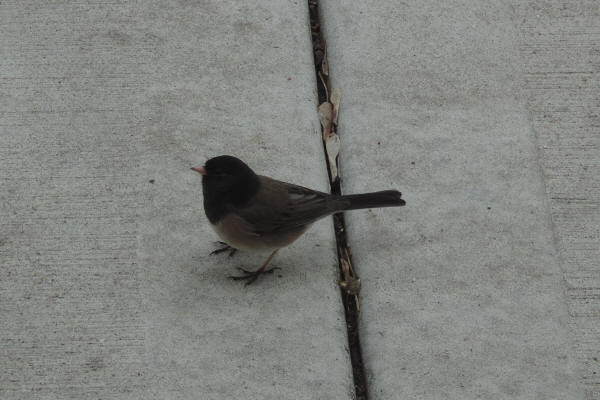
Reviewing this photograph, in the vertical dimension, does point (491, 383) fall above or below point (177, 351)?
above

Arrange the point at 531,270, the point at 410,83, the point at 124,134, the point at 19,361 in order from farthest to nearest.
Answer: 1. the point at 410,83
2. the point at 124,134
3. the point at 531,270
4. the point at 19,361

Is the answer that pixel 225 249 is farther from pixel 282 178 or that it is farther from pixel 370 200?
pixel 370 200

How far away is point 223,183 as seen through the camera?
10.4 ft

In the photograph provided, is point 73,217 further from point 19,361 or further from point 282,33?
point 282,33

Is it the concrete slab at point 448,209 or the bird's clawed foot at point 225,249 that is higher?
the concrete slab at point 448,209

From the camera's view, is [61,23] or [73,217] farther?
[61,23]

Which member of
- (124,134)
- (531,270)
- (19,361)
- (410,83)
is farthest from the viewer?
(410,83)

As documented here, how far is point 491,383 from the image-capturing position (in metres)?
2.96

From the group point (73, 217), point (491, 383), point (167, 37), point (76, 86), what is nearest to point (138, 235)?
point (73, 217)

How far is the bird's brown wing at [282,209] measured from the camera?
3201 millimetres

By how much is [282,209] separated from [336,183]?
59 cm

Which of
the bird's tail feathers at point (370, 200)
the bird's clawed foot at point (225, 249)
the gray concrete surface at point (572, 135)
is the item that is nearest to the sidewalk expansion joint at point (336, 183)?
the bird's tail feathers at point (370, 200)

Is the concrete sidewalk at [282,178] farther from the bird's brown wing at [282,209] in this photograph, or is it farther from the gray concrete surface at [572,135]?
the bird's brown wing at [282,209]

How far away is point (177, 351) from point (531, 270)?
5.19 feet
